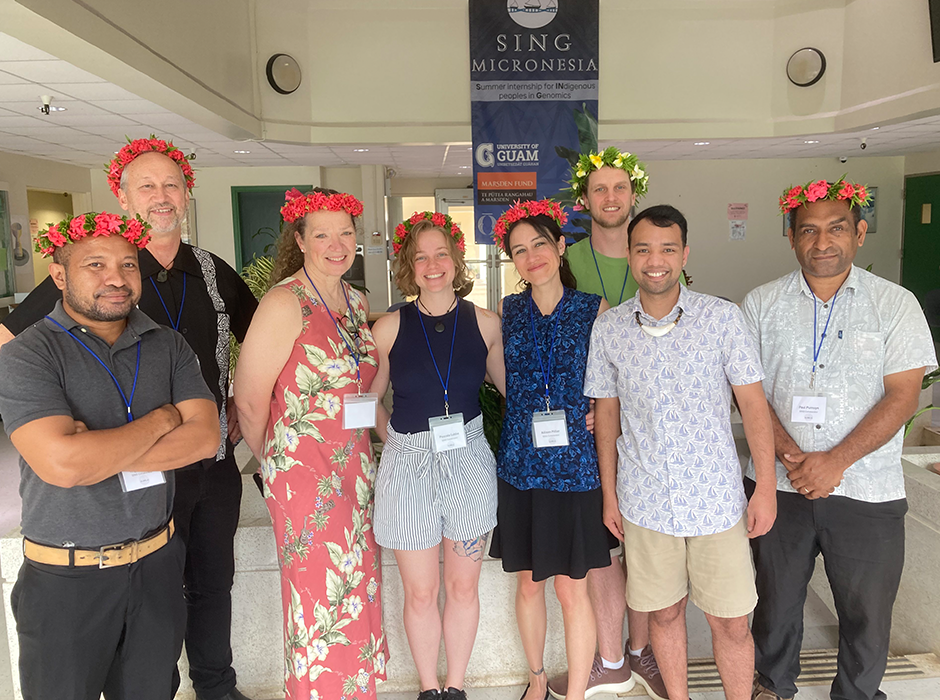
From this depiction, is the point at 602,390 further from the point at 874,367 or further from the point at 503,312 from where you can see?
the point at 874,367

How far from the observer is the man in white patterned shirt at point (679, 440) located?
6.29ft

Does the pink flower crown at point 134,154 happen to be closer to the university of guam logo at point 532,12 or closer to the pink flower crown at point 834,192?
the pink flower crown at point 834,192

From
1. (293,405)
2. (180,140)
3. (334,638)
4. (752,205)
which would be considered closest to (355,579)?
(334,638)

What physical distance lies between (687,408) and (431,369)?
2.66 ft

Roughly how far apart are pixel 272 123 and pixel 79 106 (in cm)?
191

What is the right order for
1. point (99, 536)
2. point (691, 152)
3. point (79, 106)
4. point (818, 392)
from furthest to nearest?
point (691, 152), point (79, 106), point (818, 392), point (99, 536)

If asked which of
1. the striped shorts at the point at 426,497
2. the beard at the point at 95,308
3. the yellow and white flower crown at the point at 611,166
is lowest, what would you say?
the striped shorts at the point at 426,497

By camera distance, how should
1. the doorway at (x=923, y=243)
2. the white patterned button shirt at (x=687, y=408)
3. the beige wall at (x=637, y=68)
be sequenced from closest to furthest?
the white patterned button shirt at (x=687, y=408), the beige wall at (x=637, y=68), the doorway at (x=923, y=243)

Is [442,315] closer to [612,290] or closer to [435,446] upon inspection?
[435,446]

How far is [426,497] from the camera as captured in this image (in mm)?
2086

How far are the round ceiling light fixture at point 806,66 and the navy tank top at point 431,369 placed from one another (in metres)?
6.49

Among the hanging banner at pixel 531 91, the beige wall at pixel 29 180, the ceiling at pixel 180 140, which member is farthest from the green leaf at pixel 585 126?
the beige wall at pixel 29 180

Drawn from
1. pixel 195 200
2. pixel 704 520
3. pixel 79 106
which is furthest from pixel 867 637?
pixel 195 200

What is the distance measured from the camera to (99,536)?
1.59m
